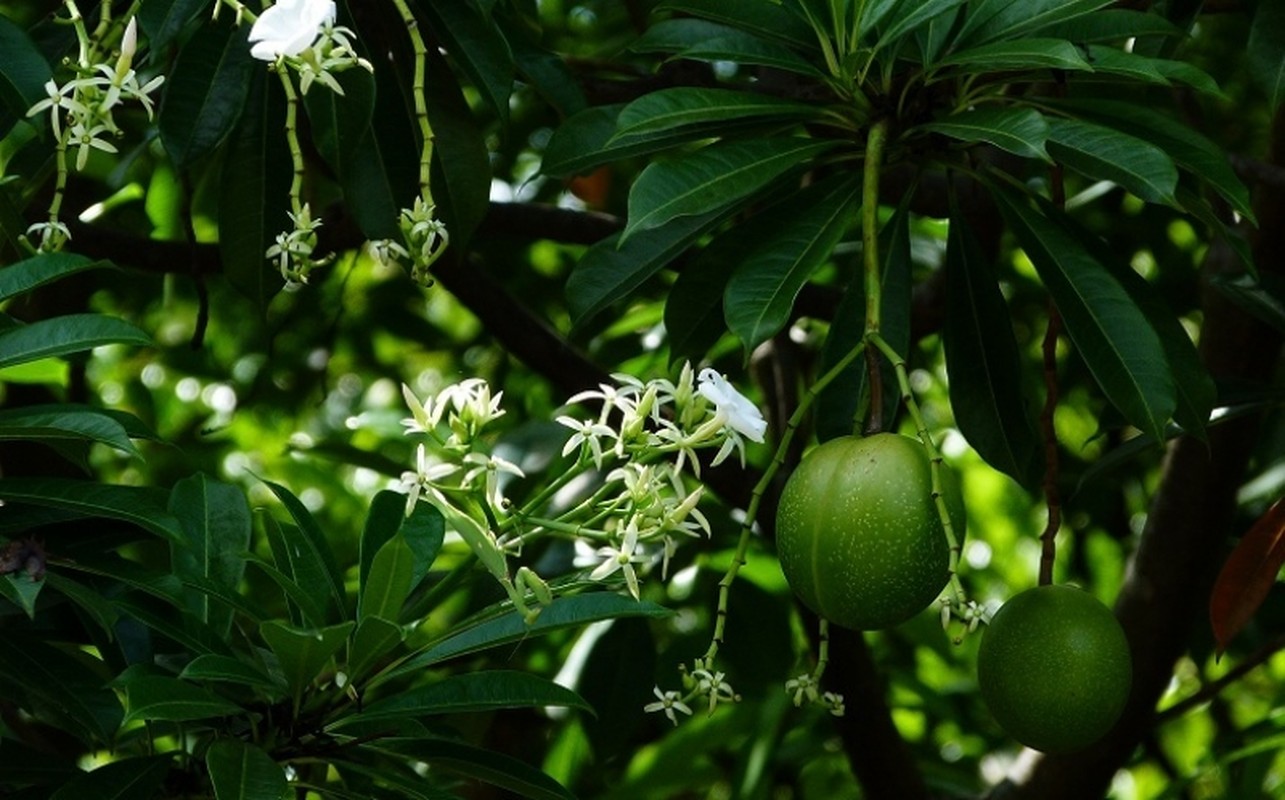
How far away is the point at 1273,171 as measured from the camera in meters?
1.69

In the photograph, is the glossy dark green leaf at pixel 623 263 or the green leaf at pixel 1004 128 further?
the glossy dark green leaf at pixel 623 263

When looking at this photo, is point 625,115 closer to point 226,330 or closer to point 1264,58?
point 1264,58

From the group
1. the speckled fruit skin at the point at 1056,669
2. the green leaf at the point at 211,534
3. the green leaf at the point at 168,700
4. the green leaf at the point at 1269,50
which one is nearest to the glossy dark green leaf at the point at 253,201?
the green leaf at the point at 211,534

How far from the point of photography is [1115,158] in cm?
A: 125

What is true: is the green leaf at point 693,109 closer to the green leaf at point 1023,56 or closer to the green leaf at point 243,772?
the green leaf at point 1023,56

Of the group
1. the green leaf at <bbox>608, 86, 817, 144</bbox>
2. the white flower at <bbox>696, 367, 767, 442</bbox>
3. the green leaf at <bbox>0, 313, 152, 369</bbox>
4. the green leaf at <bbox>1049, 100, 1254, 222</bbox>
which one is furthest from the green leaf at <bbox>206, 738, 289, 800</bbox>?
the green leaf at <bbox>1049, 100, 1254, 222</bbox>

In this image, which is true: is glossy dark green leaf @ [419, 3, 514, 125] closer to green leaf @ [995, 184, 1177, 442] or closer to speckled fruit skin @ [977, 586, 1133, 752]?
green leaf @ [995, 184, 1177, 442]

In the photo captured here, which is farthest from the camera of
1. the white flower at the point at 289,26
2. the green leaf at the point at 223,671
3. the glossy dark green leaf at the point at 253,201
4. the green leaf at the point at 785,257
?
the glossy dark green leaf at the point at 253,201

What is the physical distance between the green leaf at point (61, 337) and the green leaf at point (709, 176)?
35cm

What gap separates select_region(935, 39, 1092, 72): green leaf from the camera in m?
1.20

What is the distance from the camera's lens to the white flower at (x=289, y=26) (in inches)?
40.2

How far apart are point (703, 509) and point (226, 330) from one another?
44.8 inches

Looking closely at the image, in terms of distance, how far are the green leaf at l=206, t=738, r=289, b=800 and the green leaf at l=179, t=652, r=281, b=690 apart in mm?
45

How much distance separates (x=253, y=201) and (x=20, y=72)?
32 centimetres
